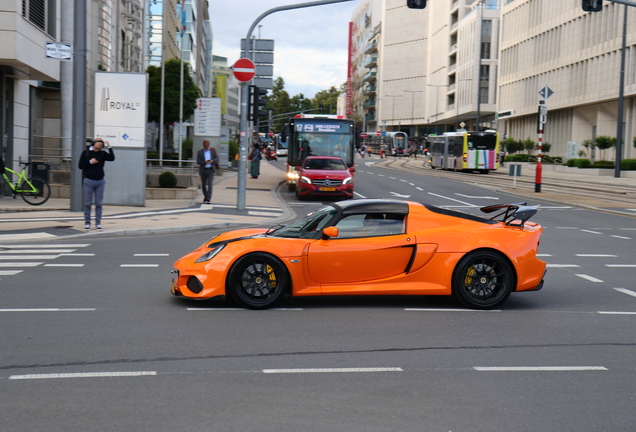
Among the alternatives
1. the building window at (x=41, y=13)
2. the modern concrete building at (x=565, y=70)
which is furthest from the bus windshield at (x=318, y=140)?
the modern concrete building at (x=565, y=70)

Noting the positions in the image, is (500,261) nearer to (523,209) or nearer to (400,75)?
(523,209)

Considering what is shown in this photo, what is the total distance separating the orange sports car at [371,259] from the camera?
8.16m

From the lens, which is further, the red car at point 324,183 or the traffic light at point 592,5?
the red car at point 324,183

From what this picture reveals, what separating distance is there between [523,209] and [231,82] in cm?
18869

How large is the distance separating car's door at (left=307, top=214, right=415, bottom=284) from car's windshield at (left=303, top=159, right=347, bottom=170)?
19.5 m

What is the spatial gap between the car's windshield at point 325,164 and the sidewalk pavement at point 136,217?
2.80 meters

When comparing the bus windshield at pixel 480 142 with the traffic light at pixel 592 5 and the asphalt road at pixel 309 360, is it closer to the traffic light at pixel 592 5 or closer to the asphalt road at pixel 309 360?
the traffic light at pixel 592 5

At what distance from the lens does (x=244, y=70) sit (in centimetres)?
2083

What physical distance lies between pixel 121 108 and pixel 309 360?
641 inches

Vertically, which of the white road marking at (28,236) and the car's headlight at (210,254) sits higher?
the car's headlight at (210,254)

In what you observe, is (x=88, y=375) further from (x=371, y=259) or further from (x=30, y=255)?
(x=30, y=255)

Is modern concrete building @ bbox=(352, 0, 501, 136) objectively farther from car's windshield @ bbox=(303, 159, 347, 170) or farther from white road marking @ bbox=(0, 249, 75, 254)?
white road marking @ bbox=(0, 249, 75, 254)

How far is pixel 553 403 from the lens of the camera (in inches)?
203

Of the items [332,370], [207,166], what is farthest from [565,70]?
[332,370]
